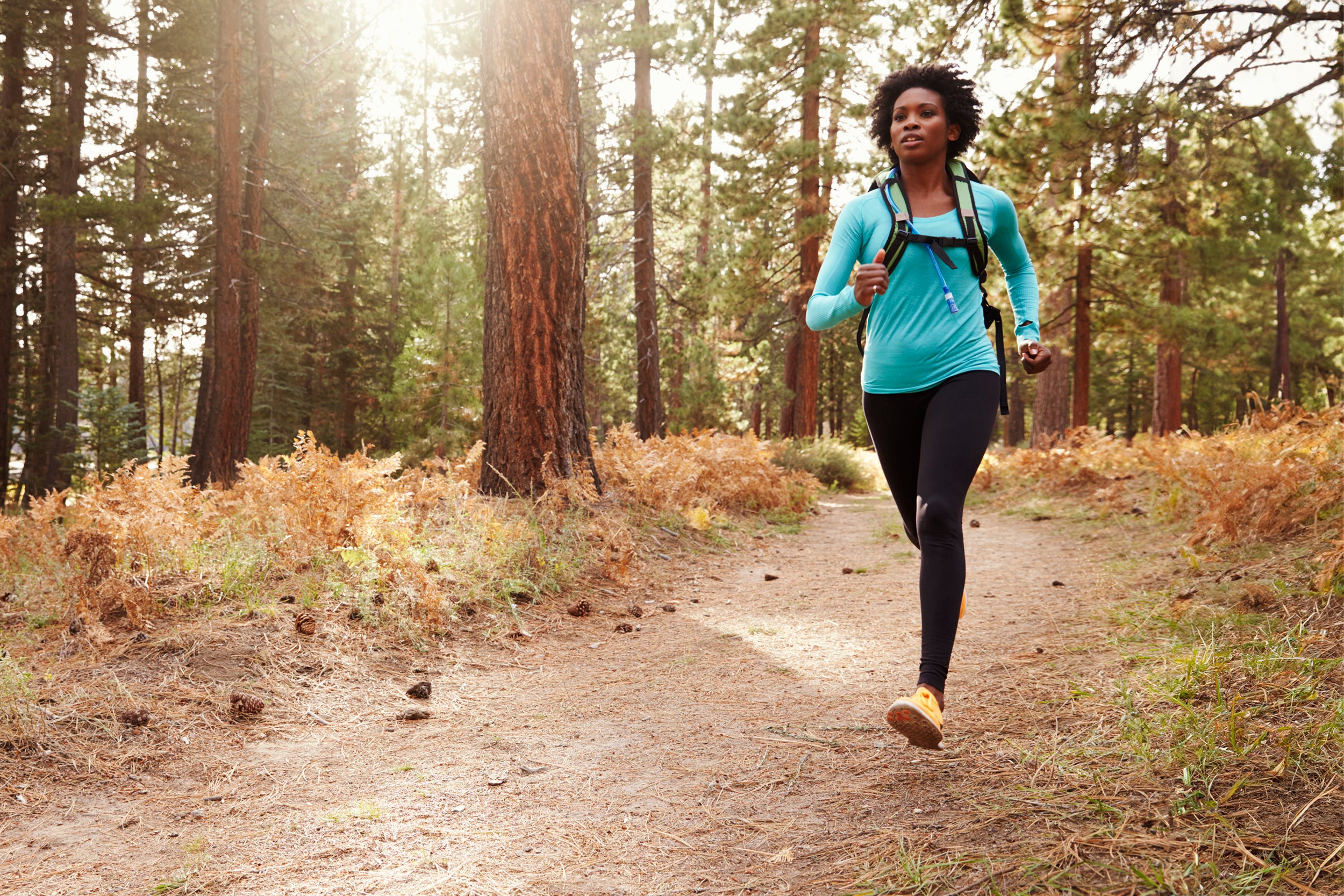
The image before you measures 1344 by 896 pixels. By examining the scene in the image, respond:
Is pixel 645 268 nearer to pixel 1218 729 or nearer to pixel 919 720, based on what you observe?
pixel 919 720

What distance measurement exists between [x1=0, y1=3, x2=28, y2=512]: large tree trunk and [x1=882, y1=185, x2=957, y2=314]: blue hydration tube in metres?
19.6

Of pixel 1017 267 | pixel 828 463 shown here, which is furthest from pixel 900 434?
pixel 828 463

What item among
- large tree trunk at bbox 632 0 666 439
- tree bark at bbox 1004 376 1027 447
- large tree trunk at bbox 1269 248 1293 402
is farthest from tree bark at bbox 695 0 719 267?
large tree trunk at bbox 1269 248 1293 402

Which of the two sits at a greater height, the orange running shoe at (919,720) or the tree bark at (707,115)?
the tree bark at (707,115)

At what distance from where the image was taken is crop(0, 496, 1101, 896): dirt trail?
7.33ft

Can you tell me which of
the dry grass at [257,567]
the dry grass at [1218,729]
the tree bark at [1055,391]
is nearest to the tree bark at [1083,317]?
the tree bark at [1055,391]

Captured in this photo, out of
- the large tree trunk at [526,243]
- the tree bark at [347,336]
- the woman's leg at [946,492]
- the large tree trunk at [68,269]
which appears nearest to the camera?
the woman's leg at [946,492]

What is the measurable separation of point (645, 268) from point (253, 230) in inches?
298

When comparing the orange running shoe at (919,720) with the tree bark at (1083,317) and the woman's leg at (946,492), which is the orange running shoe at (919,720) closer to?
the woman's leg at (946,492)

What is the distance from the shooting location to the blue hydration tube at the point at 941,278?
3.04 m

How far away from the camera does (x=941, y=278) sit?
121 inches

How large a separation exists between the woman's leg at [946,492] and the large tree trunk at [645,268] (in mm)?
12188

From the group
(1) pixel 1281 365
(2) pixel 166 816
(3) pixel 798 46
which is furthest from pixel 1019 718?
(1) pixel 1281 365

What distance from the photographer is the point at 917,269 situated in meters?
3.13
